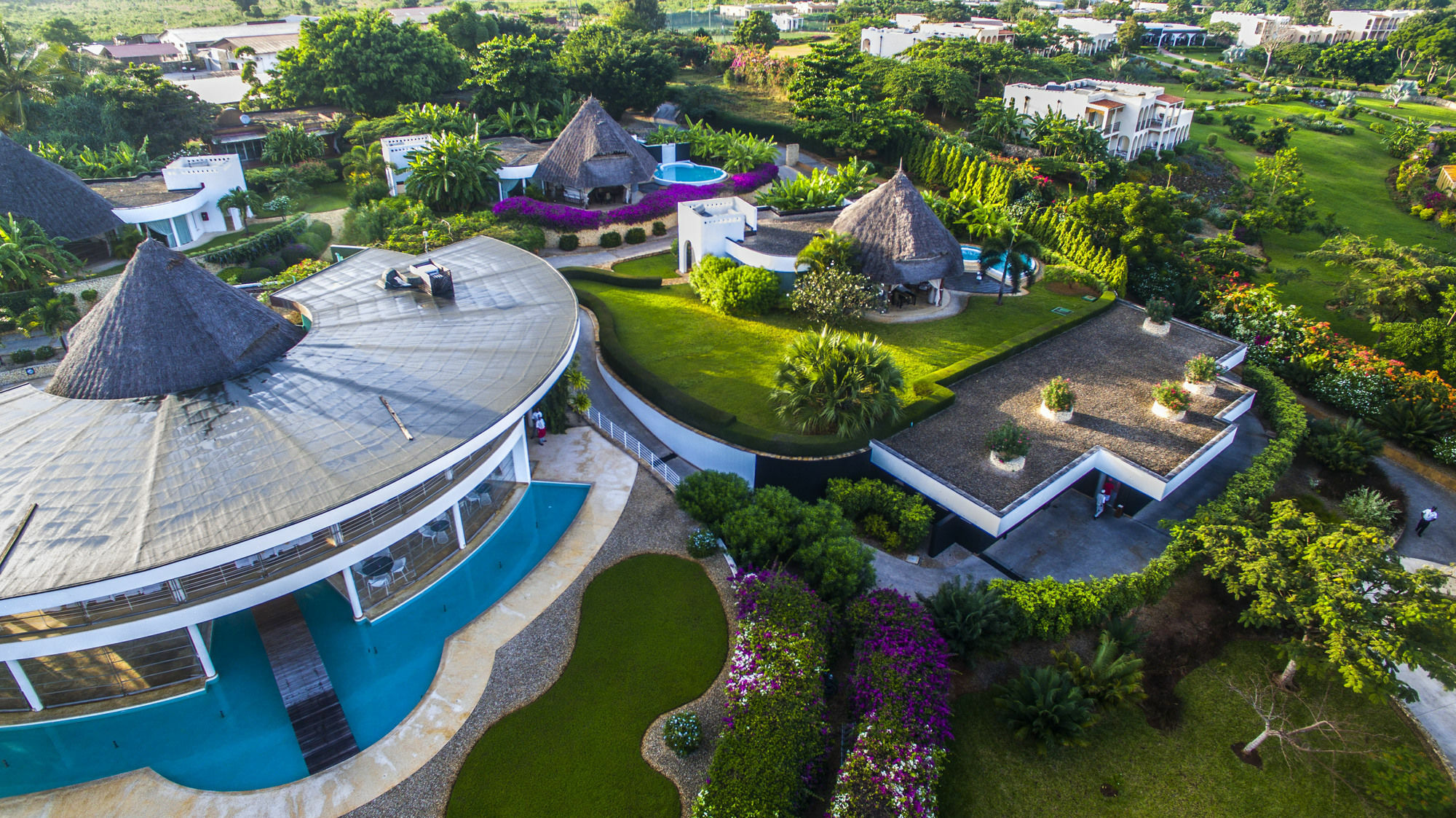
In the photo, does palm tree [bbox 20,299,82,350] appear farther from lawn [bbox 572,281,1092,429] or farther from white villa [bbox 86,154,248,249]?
lawn [bbox 572,281,1092,429]

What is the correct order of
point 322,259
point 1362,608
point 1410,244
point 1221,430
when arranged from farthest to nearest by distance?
1. point 1410,244
2. point 322,259
3. point 1221,430
4. point 1362,608

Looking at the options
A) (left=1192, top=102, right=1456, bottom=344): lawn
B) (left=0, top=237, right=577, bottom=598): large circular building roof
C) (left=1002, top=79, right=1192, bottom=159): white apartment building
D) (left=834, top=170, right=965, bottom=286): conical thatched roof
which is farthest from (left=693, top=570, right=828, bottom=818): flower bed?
(left=1002, top=79, right=1192, bottom=159): white apartment building

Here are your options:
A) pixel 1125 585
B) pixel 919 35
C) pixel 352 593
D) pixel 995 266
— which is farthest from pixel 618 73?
pixel 1125 585

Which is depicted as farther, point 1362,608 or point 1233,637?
point 1233,637

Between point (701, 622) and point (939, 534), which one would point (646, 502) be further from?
point (939, 534)

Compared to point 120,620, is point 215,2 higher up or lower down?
higher up

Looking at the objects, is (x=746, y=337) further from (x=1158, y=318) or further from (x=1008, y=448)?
(x=1158, y=318)

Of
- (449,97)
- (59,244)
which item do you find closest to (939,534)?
(59,244)
